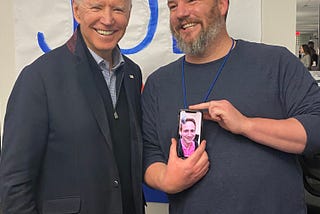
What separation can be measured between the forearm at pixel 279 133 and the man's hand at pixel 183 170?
0.45ft

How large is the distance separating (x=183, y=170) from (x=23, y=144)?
437mm

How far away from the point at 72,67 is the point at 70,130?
193mm

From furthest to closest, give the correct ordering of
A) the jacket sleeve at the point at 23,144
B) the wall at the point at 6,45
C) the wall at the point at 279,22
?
the wall at the point at 6,45 < the wall at the point at 279,22 < the jacket sleeve at the point at 23,144

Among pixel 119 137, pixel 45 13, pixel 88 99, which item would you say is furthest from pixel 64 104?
pixel 45 13

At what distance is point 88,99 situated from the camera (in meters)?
1.01

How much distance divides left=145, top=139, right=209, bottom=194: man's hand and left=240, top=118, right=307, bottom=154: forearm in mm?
138

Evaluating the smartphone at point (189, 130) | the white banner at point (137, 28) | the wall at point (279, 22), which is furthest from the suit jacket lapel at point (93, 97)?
the wall at point (279, 22)

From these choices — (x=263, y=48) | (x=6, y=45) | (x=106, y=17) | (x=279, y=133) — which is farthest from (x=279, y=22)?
(x=6, y=45)

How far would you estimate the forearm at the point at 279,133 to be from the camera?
95 centimetres

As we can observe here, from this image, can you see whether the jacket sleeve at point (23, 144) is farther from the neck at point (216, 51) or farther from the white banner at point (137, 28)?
the white banner at point (137, 28)

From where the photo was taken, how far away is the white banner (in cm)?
150

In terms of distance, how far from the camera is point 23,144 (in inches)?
36.6

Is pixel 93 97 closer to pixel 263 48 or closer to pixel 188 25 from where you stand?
pixel 188 25

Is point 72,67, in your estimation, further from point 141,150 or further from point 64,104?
point 141,150
